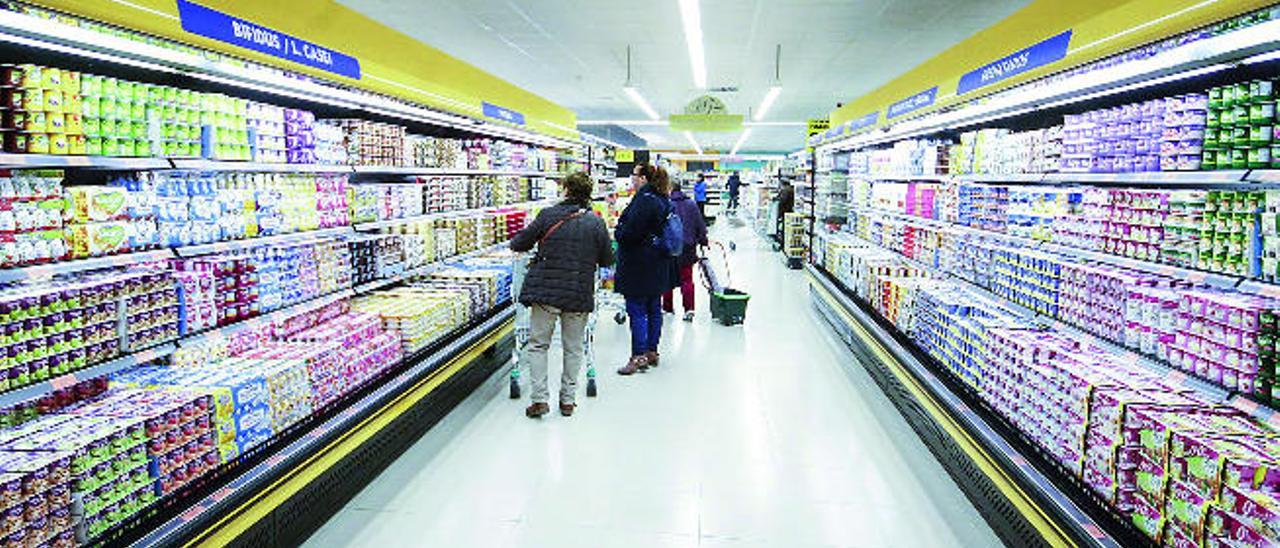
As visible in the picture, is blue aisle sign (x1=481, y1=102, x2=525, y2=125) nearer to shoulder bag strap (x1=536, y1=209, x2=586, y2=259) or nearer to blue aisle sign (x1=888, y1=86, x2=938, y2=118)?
shoulder bag strap (x1=536, y1=209, x2=586, y2=259)

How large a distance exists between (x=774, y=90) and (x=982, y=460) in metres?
10.8

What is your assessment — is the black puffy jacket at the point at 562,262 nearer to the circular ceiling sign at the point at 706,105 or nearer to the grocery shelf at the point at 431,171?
the grocery shelf at the point at 431,171

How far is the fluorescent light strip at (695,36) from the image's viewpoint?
848 cm

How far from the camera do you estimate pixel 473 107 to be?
5922 mm

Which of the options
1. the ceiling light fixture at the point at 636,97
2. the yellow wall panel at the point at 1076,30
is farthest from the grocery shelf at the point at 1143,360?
the ceiling light fixture at the point at 636,97

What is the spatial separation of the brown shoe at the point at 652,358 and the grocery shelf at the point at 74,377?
3900 mm

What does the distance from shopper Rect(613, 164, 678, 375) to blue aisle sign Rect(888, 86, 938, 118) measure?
2111mm

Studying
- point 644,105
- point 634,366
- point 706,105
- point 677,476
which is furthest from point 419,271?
point 644,105

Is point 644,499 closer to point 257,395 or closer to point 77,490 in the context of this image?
point 257,395

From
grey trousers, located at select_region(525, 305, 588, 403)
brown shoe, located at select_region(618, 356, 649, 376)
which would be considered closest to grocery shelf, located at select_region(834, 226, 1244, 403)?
grey trousers, located at select_region(525, 305, 588, 403)

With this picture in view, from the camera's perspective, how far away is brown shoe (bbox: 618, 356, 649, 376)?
5.98 metres

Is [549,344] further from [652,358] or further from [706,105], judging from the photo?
[706,105]

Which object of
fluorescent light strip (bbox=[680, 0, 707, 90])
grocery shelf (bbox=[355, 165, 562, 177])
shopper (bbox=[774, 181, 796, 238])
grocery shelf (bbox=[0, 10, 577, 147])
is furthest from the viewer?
shopper (bbox=[774, 181, 796, 238])

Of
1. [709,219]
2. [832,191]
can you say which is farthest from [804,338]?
[709,219]
